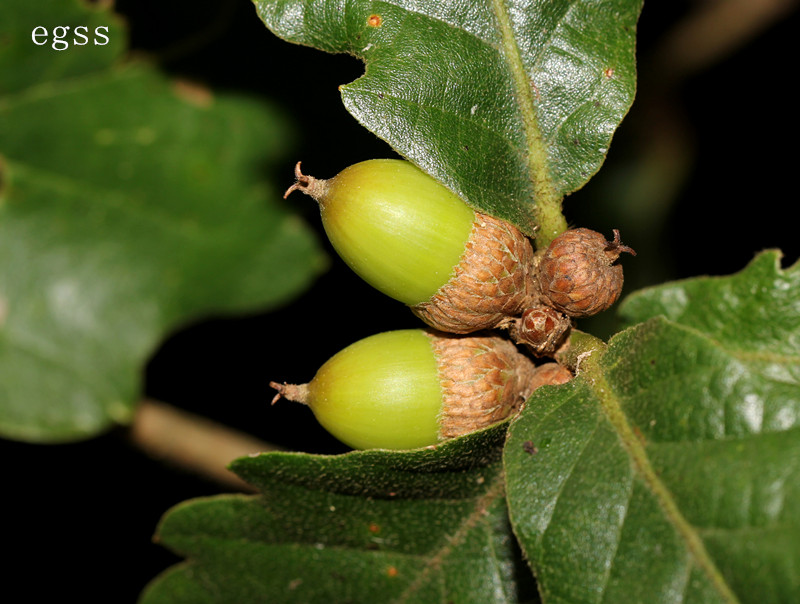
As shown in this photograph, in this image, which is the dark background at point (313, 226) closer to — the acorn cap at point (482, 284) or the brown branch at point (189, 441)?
the brown branch at point (189, 441)

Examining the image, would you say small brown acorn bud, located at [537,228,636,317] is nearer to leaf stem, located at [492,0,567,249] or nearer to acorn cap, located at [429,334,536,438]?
leaf stem, located at [492,0,567,249]

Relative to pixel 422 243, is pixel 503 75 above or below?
above

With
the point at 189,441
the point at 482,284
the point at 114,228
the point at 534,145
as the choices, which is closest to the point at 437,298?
the point at 482,284

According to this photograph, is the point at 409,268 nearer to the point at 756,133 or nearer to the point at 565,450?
the point at 565,450

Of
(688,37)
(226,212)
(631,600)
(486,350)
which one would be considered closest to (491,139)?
(486,350)

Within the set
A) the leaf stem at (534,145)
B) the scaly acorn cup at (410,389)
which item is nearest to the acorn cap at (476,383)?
the scaly acorn cup at (410,389)

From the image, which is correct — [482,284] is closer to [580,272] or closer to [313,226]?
[580,272]

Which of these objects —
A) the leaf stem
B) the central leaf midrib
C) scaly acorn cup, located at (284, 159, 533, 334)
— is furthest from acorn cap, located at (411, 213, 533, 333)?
the central leaf midrib
